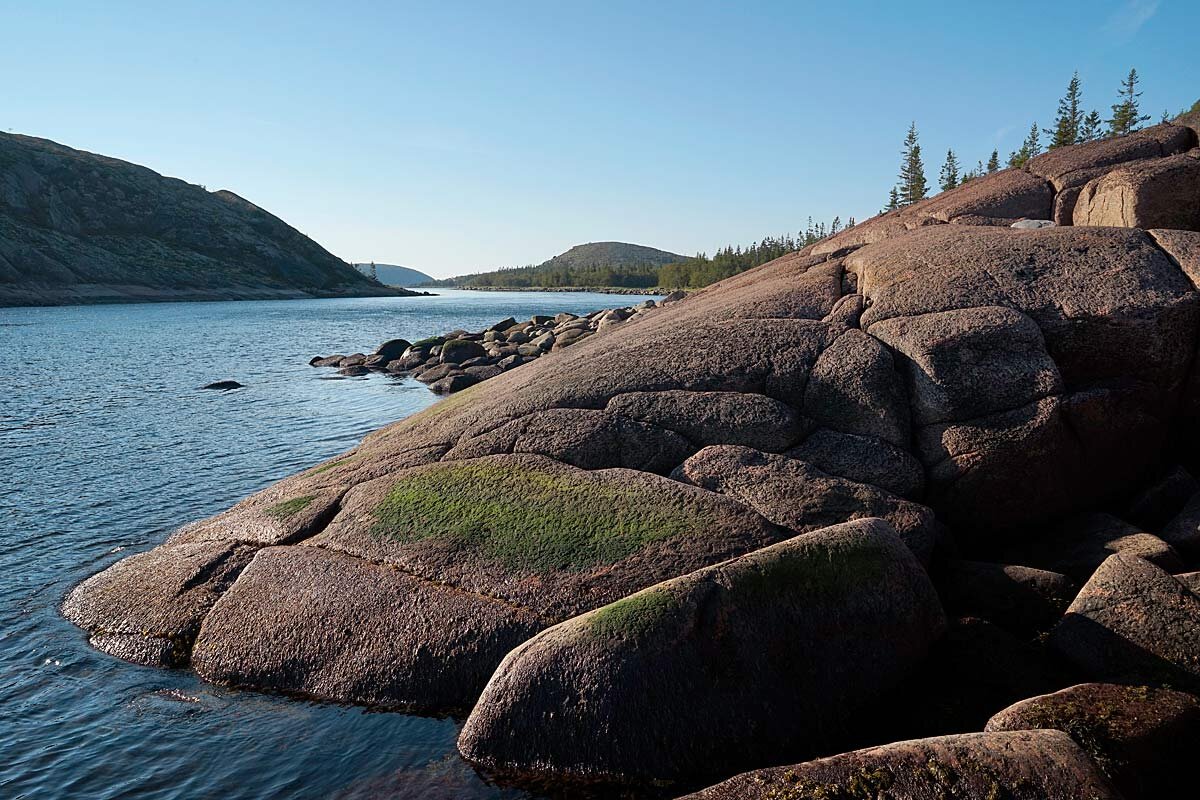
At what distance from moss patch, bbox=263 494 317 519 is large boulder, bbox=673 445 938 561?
6405 millimetres

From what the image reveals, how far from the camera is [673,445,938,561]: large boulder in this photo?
11.0 meters

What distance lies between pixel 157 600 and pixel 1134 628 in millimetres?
13364

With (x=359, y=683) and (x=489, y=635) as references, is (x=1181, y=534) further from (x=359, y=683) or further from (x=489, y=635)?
(x=359, y=683)

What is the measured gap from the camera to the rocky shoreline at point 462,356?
4206 centimetres

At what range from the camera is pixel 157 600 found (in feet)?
40.1

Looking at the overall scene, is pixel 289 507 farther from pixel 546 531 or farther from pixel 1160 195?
pixel 1160 195

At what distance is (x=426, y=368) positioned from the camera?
158ft

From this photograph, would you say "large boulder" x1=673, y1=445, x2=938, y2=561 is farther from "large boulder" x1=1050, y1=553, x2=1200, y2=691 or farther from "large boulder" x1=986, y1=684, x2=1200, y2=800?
"large boulder" x1=986, y1=684, x2=1200, y2=800

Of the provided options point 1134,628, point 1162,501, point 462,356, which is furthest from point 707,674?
point 462,356

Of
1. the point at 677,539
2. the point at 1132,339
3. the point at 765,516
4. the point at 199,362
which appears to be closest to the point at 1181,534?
the point at 1132,339

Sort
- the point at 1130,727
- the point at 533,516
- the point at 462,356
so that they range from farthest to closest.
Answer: the point at 462,356 → the point at 533,516 → the point at 1130,727

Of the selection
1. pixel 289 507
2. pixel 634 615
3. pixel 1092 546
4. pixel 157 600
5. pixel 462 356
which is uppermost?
pixel 462 356

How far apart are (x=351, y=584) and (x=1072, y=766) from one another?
8707mm

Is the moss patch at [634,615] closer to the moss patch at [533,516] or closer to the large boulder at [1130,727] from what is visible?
the moss patch at [533,516]
